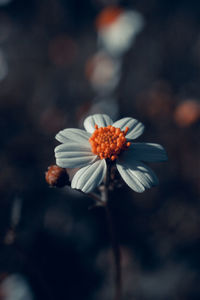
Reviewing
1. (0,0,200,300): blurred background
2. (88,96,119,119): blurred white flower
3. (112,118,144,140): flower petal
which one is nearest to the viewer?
(112,118,144,140): flower petal

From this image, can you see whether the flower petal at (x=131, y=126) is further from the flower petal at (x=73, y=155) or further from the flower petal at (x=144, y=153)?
the flower petal at (x=73, y=155)

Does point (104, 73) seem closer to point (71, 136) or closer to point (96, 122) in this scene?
point (96, 122)

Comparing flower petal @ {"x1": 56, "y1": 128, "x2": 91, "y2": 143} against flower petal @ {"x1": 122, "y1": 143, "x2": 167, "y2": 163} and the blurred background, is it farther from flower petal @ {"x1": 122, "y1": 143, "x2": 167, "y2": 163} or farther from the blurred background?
the blurred background

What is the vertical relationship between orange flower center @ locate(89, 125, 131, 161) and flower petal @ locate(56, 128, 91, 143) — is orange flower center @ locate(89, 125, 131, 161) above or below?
below

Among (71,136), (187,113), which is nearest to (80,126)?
(187,113)

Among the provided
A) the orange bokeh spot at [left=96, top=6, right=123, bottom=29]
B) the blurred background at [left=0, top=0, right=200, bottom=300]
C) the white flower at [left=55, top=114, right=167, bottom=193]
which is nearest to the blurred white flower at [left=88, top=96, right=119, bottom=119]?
the blurred background at [left=0, top=0, right=200, bottom=300]

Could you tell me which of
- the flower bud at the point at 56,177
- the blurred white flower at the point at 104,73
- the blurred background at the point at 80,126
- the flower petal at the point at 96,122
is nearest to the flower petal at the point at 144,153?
the flower petal at the point at 96,122

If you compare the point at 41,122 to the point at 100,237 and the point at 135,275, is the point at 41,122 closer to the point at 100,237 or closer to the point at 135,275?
the point at 100,237
